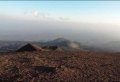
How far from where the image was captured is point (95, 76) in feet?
58.4

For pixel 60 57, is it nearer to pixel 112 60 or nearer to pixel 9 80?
pixel 112 60

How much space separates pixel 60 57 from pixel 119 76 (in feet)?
25.3

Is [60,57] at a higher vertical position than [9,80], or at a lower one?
higher

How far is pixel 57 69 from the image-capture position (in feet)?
62.3

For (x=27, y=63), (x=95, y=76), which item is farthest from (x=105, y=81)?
(x=27, y=63)

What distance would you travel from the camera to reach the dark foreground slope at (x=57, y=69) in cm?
1705

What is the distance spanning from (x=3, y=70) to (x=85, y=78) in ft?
21.3

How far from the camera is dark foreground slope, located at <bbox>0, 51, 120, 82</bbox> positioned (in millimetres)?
17047

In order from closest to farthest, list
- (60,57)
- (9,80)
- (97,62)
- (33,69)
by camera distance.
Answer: (9,80) → (33,69) → (97,62) → (60,57)

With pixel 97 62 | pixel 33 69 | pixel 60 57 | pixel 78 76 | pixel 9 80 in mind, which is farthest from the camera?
pixel 60 57

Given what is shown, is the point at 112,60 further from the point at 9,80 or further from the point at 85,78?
the point at 9,80

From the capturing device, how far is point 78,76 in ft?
58.2

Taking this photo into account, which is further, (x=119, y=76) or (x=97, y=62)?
(x=97, y=62)

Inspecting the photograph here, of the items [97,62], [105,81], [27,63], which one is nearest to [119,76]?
[105,81]
